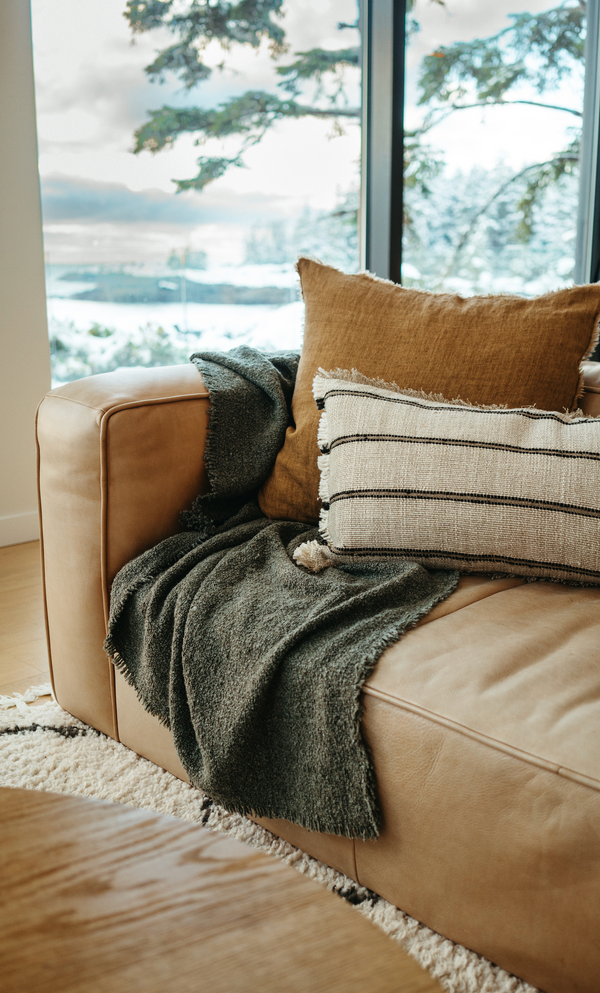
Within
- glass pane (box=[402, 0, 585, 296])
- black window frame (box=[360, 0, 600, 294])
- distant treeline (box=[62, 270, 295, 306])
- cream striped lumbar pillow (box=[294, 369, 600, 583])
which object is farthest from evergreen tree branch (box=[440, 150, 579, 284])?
cream striped lumbar pillow (box=[294, 369, 600, 583])

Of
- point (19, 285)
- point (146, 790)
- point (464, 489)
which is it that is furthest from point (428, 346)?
point (19, 285)

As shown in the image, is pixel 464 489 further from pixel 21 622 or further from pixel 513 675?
pixel 21 622

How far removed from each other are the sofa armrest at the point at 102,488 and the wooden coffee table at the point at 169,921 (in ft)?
2.59

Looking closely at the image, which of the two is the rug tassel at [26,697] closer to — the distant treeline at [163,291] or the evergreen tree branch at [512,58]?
the distant treeline at [163,291]

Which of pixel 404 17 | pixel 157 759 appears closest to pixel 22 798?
pixel 157 759

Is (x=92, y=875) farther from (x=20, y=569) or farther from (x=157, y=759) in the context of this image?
(x=20, y=569)

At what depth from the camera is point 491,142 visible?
3307mm

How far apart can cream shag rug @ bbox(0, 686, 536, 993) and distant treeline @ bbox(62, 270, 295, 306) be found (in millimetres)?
1715

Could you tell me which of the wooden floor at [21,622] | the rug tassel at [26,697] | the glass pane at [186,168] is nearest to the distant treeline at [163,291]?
the glass pane at [186,168]

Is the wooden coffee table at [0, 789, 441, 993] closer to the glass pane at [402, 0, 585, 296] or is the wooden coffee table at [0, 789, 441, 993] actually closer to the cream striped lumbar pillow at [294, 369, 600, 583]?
the cream striped lumbar pillow at [294, 369, 600, 583]

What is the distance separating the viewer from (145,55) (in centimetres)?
281

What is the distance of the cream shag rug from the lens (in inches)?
36.0

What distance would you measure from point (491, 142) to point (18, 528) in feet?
8.19

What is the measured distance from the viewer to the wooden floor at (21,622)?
1.71 meters
